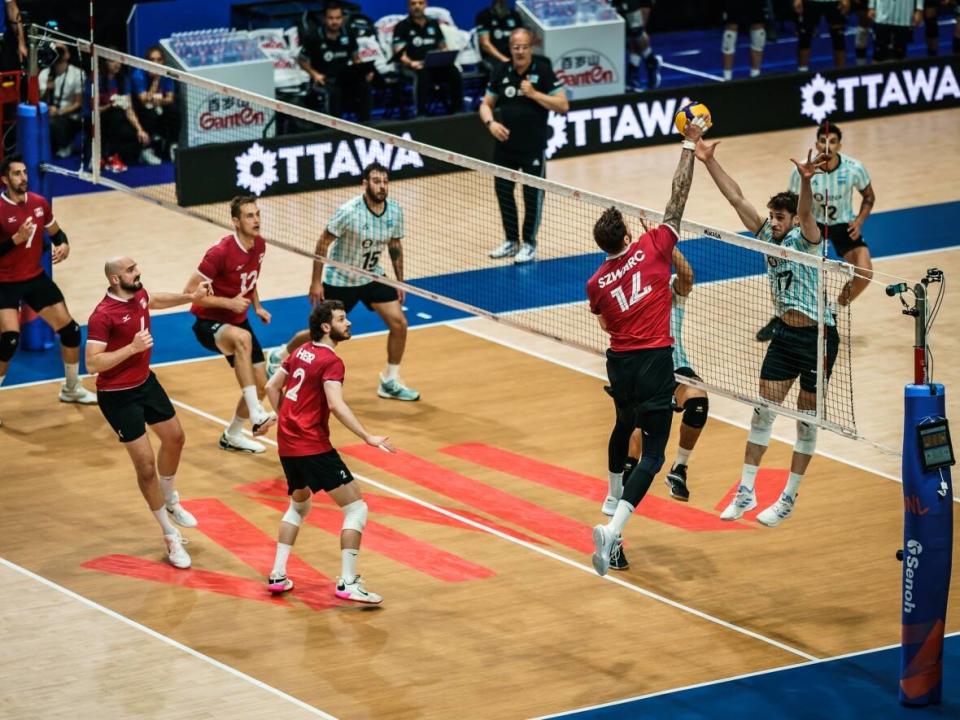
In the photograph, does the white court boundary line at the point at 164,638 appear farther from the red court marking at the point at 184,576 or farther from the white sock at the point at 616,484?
the white sock at the point at 616,484

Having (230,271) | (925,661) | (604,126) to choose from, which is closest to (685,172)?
(925,661)

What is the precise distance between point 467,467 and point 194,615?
3.53 m

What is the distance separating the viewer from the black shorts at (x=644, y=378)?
12766 millimetres

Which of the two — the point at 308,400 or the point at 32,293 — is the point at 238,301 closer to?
the point at 32,293

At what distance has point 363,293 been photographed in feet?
57.1

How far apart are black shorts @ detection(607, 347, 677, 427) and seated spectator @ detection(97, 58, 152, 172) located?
1367 cm

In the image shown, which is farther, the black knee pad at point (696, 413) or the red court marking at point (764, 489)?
the red court marking at point (764, 489)

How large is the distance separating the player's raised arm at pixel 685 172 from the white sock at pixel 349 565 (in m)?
3.24

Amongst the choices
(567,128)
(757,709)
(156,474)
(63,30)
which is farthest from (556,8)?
(757,709)

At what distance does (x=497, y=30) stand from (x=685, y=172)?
1508 centimetres

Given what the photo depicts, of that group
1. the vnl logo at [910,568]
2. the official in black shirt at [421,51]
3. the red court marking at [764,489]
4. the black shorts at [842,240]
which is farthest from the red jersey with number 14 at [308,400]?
the official in black shirt at [421,51]

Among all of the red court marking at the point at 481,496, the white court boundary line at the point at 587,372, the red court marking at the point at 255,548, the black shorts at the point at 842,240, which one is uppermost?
the black shorts at the point at 842,240

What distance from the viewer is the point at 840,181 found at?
18.2 meters

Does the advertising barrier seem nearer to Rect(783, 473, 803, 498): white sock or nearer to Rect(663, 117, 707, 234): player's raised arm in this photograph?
Rect(783, 473, 803, 498): white sock
